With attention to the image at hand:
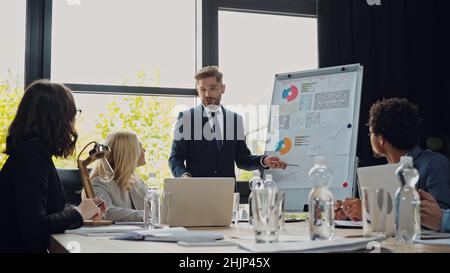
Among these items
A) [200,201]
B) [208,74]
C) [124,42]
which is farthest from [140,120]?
[200,201]

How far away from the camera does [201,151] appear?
13.8 feet

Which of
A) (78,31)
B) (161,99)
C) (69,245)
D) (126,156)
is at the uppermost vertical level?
(78,31)

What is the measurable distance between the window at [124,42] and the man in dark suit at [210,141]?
53 cm

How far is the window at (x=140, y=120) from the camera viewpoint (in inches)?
175

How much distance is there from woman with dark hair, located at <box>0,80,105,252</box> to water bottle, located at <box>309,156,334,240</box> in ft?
2.95

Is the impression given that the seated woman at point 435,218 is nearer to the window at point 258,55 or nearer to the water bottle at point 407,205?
the water bottle at point 407,205

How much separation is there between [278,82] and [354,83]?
0.62m

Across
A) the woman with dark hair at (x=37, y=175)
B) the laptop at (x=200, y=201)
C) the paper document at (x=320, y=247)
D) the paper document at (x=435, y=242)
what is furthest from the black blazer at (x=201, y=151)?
the paper document at (x=320, y=247)

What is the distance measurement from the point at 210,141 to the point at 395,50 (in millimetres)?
1914

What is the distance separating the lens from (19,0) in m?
4.37

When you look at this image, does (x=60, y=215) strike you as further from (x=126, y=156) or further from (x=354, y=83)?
(x=354, y=83)

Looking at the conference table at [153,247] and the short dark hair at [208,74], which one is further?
the short dark hair at [208,74]
